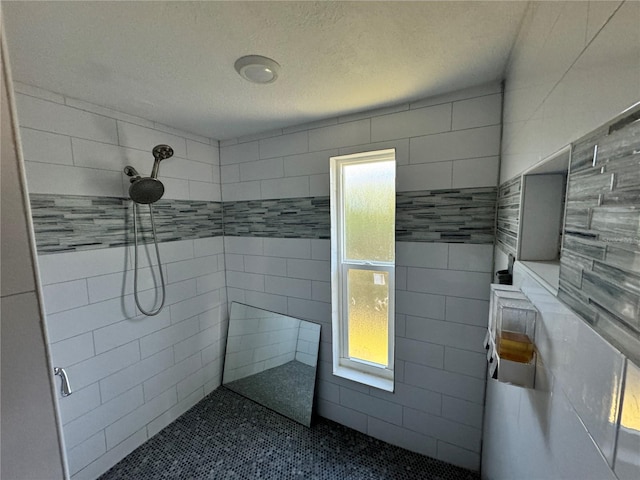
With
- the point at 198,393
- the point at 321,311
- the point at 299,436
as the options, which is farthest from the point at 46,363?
the point at 198,393

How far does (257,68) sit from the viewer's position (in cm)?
109

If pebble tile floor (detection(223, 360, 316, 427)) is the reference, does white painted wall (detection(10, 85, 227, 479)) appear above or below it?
above

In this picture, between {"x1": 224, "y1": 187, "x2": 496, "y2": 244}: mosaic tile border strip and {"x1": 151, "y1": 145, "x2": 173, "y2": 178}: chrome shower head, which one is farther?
{"x1": 151, "y1": 145, "x2": 173, "y2": 178}: chrome shower head

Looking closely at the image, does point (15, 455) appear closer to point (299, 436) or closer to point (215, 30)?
point (215, 30)

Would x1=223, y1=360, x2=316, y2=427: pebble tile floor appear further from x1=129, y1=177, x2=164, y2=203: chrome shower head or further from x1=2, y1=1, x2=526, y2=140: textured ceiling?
x1=2, y1=1, x2=526, y2=140: textured ceiling

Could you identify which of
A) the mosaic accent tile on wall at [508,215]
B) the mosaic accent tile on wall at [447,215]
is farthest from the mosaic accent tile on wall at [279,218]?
the mosaic accent tile on wall at [508,215]

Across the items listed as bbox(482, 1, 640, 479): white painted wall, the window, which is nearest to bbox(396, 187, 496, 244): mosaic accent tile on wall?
the window

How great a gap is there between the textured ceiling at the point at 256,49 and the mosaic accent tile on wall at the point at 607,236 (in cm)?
72

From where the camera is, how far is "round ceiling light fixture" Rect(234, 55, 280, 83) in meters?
1.05

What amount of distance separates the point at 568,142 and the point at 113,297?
2.08 m

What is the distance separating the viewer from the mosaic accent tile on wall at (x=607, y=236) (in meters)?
0.31

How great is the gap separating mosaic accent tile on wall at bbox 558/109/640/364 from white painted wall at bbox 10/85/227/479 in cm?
186

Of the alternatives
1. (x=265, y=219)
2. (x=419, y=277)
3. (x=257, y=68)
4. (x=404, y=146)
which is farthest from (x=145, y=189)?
(x=419, y=277)

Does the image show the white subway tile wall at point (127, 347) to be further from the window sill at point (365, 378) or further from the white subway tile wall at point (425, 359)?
the window sill at point (365, 378)
